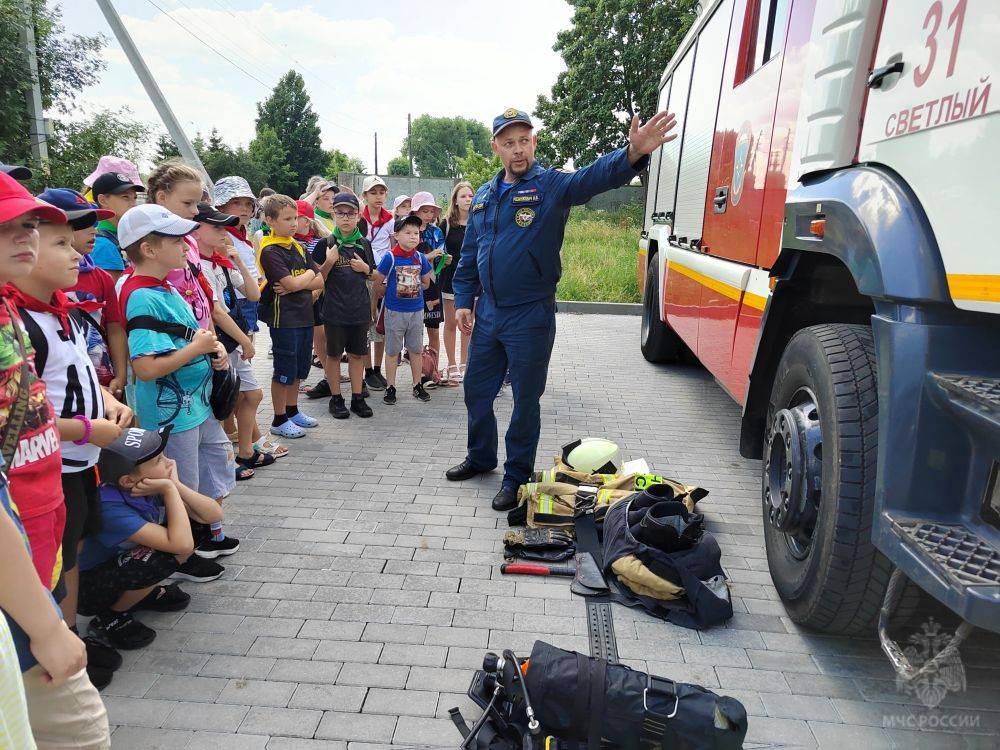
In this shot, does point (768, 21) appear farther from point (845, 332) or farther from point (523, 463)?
point (523, 463)

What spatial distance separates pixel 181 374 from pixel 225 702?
1.42 metres

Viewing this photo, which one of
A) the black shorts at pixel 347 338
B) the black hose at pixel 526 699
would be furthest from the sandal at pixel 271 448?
the black hose at pixel 526 699

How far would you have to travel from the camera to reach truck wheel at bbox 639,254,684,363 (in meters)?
7.67

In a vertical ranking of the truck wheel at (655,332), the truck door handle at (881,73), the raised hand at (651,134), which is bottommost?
the truck wheel at (655,332)

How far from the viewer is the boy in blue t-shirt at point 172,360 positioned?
9.22 feet

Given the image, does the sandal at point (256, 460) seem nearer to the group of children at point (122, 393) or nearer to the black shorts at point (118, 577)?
the group of children at point (122, 393)

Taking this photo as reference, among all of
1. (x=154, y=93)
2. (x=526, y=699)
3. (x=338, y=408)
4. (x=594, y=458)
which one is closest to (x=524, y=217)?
(x=594, y=458)

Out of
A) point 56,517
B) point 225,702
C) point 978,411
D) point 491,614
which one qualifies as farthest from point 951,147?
point 225,702

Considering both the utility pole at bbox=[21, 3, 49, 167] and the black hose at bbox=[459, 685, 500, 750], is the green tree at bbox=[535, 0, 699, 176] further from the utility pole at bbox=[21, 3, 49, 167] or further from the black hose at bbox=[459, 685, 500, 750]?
the black hose at bbox=[459, 685, 500, 750]

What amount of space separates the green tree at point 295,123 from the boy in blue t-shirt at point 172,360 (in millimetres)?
74527

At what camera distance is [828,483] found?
93.0 inches

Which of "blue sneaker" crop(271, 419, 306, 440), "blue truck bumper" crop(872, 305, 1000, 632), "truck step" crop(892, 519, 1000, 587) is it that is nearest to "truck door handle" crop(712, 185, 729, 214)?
"blue truck bumper" crop(872, 305, 1000, 632)

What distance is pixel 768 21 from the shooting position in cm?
Answer: 378

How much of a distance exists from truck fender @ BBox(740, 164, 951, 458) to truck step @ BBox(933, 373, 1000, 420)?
22 centimetres
